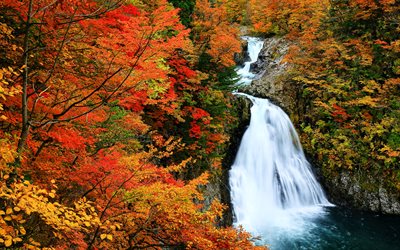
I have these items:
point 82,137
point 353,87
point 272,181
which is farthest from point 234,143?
point 82,137

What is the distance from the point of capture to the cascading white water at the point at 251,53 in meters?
24.5

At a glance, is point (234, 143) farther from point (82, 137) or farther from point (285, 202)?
point (82, 137)

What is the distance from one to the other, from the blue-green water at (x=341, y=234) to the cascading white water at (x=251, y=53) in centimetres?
1308

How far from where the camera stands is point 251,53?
2766cm

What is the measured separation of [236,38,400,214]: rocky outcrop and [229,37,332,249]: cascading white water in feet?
2.29

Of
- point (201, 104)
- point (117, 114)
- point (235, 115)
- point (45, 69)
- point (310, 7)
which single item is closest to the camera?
point (45, 69)

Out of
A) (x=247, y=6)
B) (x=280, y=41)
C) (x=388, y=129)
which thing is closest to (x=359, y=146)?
(x=388, y=129)

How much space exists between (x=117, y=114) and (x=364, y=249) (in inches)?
450

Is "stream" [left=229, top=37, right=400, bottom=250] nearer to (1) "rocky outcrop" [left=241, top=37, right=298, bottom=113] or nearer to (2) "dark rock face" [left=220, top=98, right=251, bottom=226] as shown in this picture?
(2) "dark rock face" [left=220, top=98, right=251, bottom=226]

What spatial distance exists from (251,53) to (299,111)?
11.4m

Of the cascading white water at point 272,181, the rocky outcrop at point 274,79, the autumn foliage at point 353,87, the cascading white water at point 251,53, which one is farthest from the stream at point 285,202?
the cascading white water at point 251,53

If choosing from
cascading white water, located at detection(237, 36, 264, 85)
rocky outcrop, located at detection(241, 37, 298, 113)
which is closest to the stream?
rocky outcrop, located at detection(241, 37, 298, 113)

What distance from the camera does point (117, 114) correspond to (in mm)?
6379

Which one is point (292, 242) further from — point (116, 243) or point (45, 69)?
point (45, 69)
